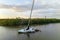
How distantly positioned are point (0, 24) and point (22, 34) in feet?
53.0

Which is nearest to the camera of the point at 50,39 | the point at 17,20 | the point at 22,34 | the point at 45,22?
the point at 50,39

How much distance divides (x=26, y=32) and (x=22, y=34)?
86 cm

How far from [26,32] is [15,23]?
1408cm

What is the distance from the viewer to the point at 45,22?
4288 centimetres

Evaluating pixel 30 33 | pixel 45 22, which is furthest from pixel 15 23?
pixel 30 33

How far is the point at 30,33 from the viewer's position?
22562 mm

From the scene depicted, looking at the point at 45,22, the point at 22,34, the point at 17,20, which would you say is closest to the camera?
the point at 22,34

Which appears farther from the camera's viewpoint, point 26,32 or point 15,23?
point 15,23

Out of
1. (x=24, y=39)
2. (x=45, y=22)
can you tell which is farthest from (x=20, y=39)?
(x=45, y=22)

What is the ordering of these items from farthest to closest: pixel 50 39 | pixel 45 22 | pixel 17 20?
pixel 45 22 < pixel 17 20 < pixel 50 39

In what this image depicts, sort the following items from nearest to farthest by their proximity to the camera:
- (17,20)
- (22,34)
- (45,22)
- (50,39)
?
1. (50,39)
2. (22,34)
3. (17,20)
4. (45,22)

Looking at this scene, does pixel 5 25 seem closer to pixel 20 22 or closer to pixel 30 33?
pixel 20 22

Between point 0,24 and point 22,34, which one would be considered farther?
point 0,24

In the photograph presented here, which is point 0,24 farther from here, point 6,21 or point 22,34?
point 22,34
